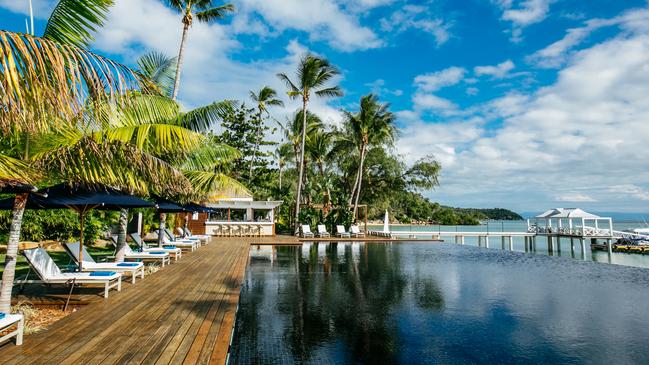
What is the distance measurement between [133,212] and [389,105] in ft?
65.4

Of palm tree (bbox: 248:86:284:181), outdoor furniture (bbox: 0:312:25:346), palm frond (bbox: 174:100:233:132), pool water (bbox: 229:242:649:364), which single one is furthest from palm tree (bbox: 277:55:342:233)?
outdoor furniture (bbox: 0:312:25:346)

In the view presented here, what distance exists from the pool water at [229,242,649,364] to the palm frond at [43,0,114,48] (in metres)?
4.05

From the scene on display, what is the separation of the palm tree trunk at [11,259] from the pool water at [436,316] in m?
2.77

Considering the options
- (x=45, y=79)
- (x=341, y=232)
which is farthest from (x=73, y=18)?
→ (x=341, y=232)

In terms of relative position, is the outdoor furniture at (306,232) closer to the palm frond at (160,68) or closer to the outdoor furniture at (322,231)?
the outdoor furniture at (322,231)

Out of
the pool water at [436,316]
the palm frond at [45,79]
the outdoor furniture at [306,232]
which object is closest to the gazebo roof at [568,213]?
the pool water at [436,316]

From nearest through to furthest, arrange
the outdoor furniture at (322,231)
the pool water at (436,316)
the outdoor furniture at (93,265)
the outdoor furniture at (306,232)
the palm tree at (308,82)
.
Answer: the pool water at (436,316)
the outdoor furniture at (93,265)
the outdoor furniture at (306,232)
the palm tree at (308,82)
the outdoor furniture at (322,231)

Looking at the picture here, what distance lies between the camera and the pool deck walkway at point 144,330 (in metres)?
3.67

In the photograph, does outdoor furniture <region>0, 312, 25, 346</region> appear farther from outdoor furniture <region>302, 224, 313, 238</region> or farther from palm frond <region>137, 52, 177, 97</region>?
outdoor furniture <region>302, 224, 313, 238</region>

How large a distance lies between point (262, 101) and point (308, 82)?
924 cm

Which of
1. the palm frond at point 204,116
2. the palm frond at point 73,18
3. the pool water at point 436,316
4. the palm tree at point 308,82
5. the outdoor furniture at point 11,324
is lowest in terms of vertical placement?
the pool water at point 436,316

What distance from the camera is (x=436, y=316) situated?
6.90 metres

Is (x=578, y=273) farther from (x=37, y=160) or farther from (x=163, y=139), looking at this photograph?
(x=37, y=160)

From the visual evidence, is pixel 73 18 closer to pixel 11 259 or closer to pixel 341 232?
pixel 11 259
